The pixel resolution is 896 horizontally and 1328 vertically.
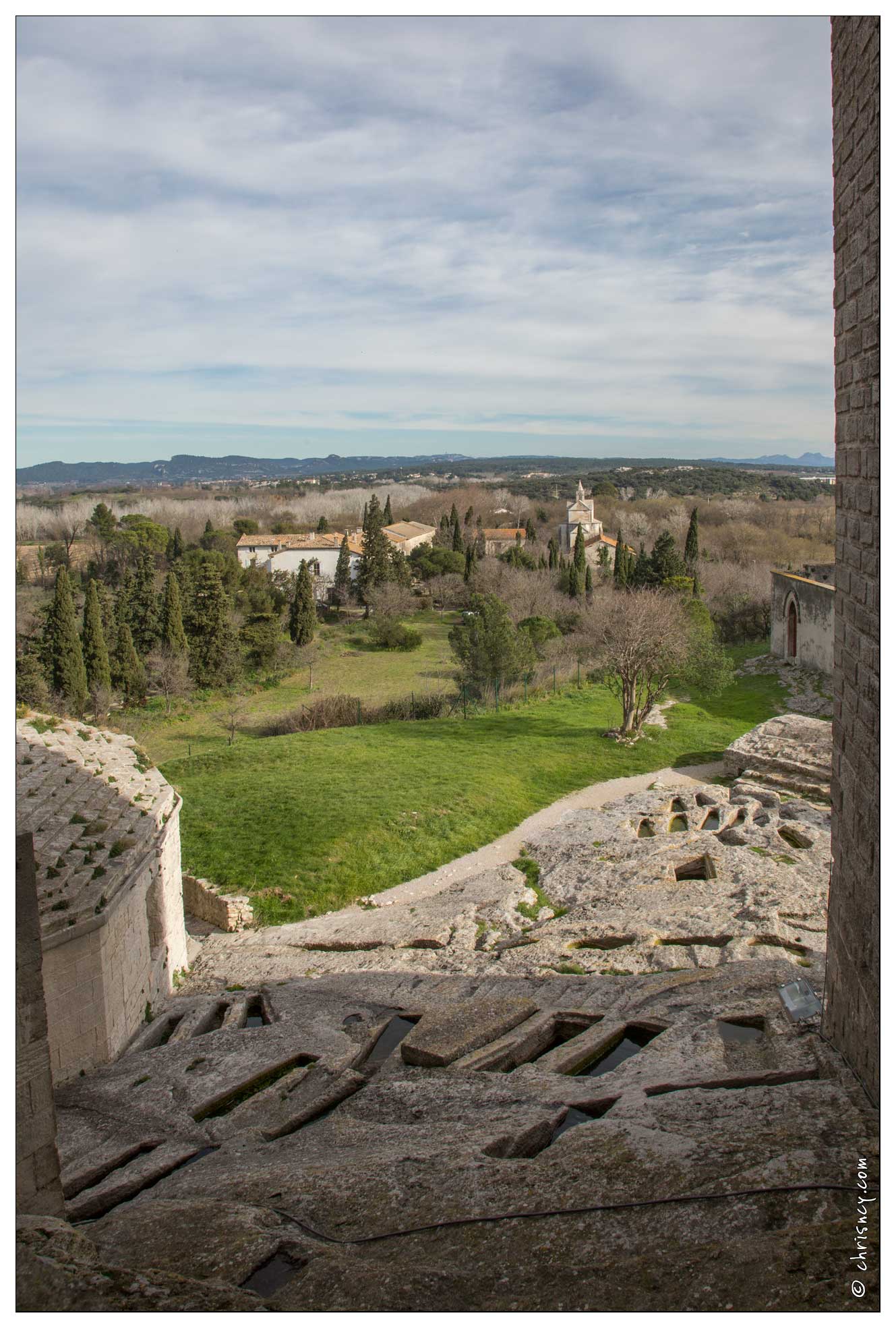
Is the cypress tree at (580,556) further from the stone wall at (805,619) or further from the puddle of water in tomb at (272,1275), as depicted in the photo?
the puddle of water in tomb at (272,1275)

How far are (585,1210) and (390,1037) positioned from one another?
426 cm

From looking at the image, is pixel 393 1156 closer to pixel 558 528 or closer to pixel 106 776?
pixel 106 776

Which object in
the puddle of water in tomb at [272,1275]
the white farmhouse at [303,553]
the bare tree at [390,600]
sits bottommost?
the puddle of water in tomb at [272,1275]

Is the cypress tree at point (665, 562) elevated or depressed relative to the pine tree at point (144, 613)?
elevated

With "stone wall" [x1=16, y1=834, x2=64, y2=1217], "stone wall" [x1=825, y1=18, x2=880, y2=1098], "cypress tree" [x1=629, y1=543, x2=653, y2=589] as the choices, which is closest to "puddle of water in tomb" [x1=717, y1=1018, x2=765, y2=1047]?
"stone wall" [x1=825, y1=18, x2=880, y2=1098]

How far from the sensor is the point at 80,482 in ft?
178

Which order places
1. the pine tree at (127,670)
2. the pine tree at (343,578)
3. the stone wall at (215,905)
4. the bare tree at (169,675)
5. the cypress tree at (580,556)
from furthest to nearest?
the pine tree at (343,578)
the cypress tree at (580,556)
the bare tree at (169,675)
the pine tree at (127,670)
the stone wall at (215,905)

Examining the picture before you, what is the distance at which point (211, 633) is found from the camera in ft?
102

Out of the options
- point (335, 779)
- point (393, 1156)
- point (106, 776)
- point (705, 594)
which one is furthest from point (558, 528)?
point (393, 1156)

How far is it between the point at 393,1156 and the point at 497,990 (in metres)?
4.09

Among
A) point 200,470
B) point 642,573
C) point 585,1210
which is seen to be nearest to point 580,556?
point 642,573

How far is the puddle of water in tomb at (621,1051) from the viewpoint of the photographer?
6051 millimetres

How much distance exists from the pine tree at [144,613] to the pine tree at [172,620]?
247mm

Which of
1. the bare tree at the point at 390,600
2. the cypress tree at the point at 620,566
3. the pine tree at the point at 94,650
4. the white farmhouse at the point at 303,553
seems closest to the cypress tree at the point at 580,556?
the cypress tree at the point at 620,566
